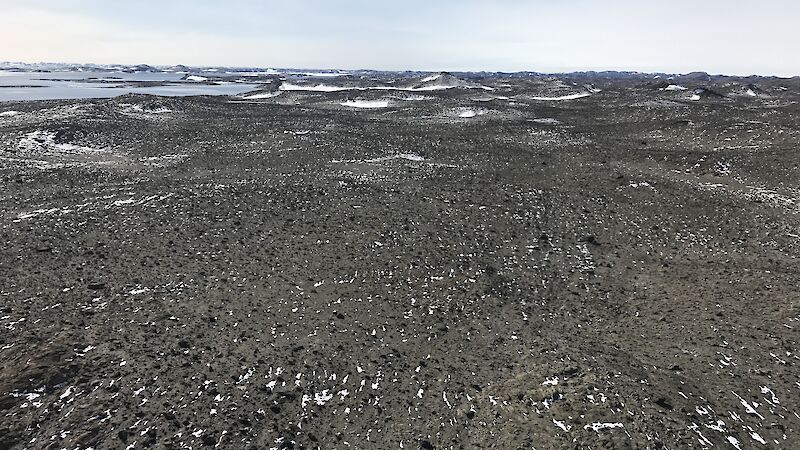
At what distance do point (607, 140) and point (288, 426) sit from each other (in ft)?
142

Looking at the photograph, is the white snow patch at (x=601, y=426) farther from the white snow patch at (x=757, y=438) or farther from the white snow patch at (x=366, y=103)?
the white snow patch at (x=366, y=103)

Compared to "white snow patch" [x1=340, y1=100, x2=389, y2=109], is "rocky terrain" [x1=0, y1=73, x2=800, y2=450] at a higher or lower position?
lower

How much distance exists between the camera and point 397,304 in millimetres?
14727

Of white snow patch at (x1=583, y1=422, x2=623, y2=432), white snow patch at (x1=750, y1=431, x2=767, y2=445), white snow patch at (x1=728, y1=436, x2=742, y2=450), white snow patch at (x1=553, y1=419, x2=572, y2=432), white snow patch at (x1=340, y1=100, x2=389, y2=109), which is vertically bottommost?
white snow patch at (x1=750, y1=431, x2=767, y2=445)

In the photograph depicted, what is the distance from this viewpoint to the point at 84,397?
9898 mm

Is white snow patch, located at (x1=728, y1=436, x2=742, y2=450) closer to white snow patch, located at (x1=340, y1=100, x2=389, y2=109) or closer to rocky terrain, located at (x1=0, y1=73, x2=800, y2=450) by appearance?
rocky terrain, located at (x1=0, y1=73, x2=800, y2=450)

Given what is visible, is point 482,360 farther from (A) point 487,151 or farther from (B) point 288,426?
(A) point 487,151

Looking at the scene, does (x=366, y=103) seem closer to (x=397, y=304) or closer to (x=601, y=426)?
(x=397, y=304)

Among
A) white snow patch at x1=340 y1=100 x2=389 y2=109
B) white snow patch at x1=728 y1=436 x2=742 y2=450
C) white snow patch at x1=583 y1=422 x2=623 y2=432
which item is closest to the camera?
white snow patch at x1=728 y1=436 x2=742 y2=450

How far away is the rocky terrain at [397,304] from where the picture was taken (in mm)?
9617

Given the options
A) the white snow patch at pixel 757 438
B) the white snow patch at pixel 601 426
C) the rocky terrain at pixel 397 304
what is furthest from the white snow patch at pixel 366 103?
the white snow patch at pixel 757 438

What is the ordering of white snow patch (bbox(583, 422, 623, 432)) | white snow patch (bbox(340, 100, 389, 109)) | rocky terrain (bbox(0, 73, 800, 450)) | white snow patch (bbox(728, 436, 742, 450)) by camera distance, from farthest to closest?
white snow patch (bbox(340, 100, 389, 109)) < rocky terrain (bbox(0, 73, 800, 450)) < white snow patch (bbox(583, 422, 623, 432)) < white snow patch (bbox(728, 436, 742, 450))

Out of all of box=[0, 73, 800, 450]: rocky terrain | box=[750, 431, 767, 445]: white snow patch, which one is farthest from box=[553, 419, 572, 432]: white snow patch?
box=[750, 431, 767, 445]: white snow patch

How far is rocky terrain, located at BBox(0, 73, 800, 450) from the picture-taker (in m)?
9.62
